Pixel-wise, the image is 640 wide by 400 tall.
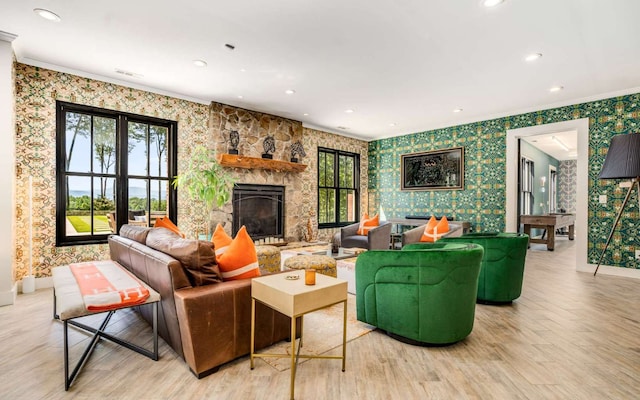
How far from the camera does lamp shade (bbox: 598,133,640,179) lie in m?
4.03

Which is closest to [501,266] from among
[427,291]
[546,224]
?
[427,291]

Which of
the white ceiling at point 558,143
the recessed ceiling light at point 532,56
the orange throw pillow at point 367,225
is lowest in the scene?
the orange throw pillow at point 367,225

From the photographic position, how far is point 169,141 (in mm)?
5262

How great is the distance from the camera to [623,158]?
413 cm

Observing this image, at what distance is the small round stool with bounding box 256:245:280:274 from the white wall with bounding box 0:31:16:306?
2702 millimetres

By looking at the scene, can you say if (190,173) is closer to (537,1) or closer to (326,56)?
(326,56)

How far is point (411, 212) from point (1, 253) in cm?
718

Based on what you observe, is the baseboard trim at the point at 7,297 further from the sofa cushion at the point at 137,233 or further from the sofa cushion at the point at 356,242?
the sofa cushion at the point at 356,242

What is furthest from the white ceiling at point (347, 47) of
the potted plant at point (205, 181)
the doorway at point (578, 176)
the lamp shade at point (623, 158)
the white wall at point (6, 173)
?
the potted plant at point (205, 181)

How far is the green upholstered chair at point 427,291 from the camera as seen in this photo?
7.55 ft

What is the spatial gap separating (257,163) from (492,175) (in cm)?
473

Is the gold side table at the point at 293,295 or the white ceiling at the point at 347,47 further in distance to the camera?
the white ceiling at the point at 347,47

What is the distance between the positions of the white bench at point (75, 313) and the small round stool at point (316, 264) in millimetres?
1517

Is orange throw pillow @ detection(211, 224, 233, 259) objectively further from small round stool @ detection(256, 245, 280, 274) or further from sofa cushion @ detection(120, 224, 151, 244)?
small round stool @ detection(256, 245, 280, 274)
